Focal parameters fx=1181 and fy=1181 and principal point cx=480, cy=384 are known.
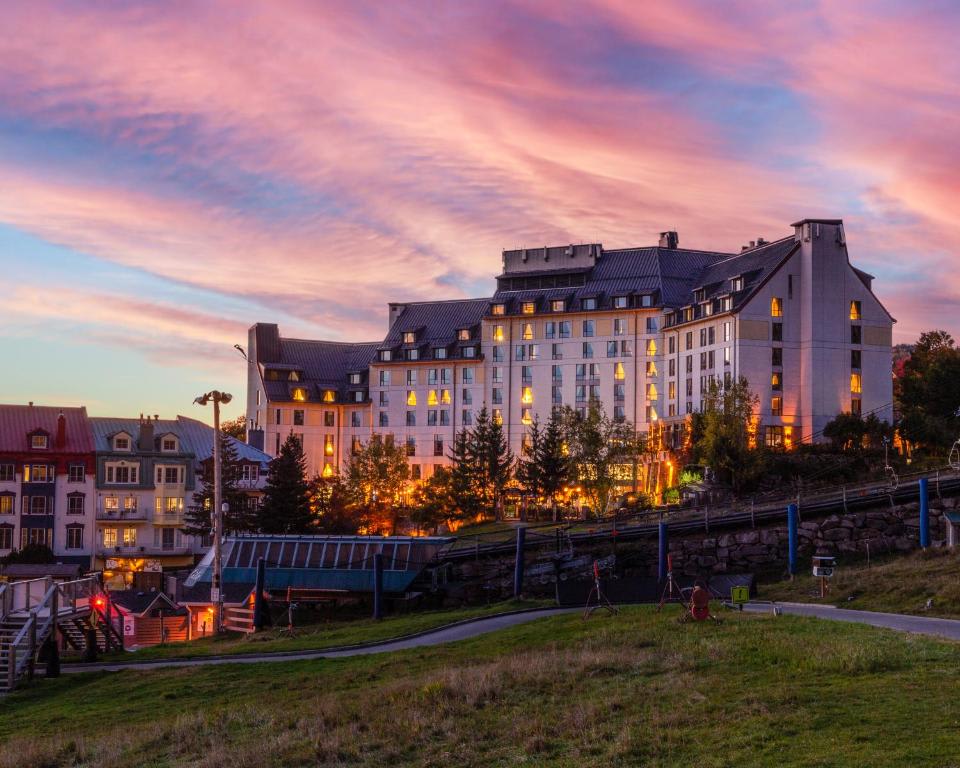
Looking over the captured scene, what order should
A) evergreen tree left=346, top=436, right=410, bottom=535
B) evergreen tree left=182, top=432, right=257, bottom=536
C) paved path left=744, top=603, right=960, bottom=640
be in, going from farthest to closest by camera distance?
evergreen tree left=346, top=436, right=410, bottom=535, evergreen tree left=182, top=432, right=257, bottom=536, paved path left=744, top=603, right=960, bottom=640

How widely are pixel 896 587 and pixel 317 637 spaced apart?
863 inches

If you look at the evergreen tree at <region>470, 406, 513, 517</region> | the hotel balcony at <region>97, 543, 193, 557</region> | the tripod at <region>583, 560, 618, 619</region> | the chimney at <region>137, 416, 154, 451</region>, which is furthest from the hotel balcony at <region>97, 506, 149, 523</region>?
the tripod at <region>583, 560, 618, 619</region>

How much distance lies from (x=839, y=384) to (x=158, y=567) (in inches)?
2520

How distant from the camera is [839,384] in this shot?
4385 inches

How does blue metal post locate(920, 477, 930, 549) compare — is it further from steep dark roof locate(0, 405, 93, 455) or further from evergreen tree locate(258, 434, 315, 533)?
steep dark roof locate(0, 405, 93, 455)

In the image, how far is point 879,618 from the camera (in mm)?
36500

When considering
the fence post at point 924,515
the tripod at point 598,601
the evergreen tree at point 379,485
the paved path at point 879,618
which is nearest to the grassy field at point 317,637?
the tripod at point 598,601

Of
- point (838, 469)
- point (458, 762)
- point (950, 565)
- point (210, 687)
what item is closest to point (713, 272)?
point (838, 469)

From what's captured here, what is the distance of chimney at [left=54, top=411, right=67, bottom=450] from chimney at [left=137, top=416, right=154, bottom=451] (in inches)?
250

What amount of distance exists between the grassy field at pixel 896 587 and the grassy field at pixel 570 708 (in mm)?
7611

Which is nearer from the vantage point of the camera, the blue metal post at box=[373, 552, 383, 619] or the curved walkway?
the curved walkway

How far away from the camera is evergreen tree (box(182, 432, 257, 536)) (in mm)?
97500

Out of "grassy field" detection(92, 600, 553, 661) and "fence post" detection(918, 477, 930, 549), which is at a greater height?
"fence post" detection(918, 477, 930, 549)

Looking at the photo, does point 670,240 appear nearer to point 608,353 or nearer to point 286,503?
point 608,353
